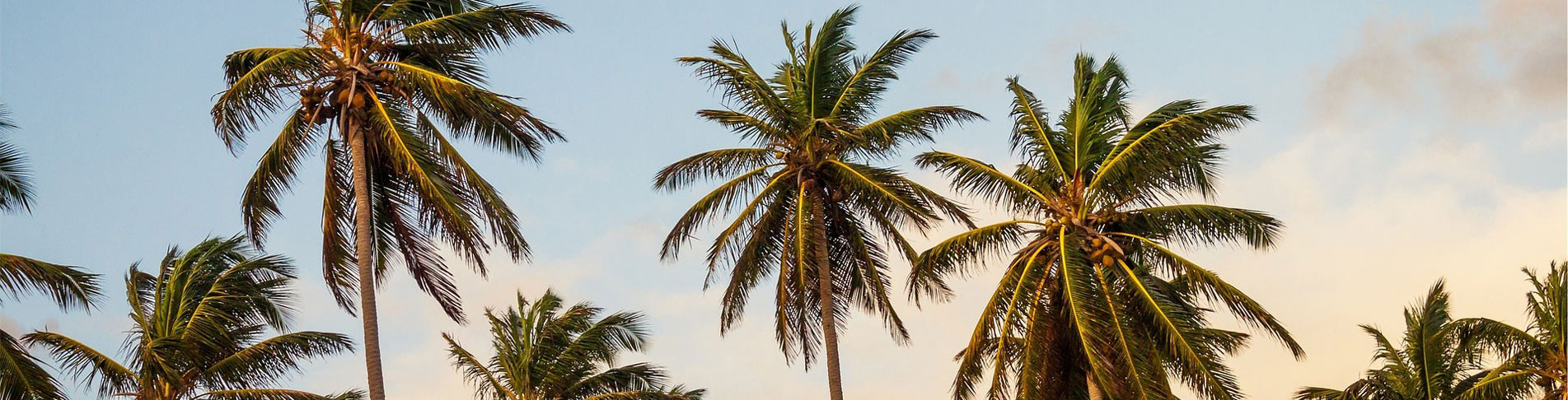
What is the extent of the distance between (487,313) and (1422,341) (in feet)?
61.4

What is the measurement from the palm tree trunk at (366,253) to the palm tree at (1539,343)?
18.7 meters

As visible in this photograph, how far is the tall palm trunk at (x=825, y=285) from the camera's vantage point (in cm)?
2511

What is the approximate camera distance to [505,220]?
20062 mm

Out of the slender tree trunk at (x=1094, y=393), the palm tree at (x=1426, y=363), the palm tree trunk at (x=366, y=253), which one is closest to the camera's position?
the palm tree trunk at (x=366, y=253)

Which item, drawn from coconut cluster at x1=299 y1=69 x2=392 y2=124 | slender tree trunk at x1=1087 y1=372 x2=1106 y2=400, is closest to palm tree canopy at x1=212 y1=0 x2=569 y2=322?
coconut cluster at x1=299 y1=69 x2=392 y2=124

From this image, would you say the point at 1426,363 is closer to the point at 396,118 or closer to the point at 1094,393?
the point at 1094,393

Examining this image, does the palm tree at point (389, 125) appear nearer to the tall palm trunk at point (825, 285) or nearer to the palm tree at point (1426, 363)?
the tall palm trunk at point (825, 285)

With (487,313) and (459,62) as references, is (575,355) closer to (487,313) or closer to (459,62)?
(487,313)

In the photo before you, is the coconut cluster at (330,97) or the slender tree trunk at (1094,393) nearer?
the coconut cluster at (330,97)

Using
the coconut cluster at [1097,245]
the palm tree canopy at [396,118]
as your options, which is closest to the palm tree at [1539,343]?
the coconut cluster at [1097,245]

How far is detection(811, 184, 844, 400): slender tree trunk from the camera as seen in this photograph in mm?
25109

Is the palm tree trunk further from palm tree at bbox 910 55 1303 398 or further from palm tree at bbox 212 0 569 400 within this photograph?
palm tree at bbox 910 55 1303 398

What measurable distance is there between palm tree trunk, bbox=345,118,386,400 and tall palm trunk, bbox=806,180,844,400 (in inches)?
293

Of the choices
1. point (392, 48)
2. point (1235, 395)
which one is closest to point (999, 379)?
point (1235, 395)
